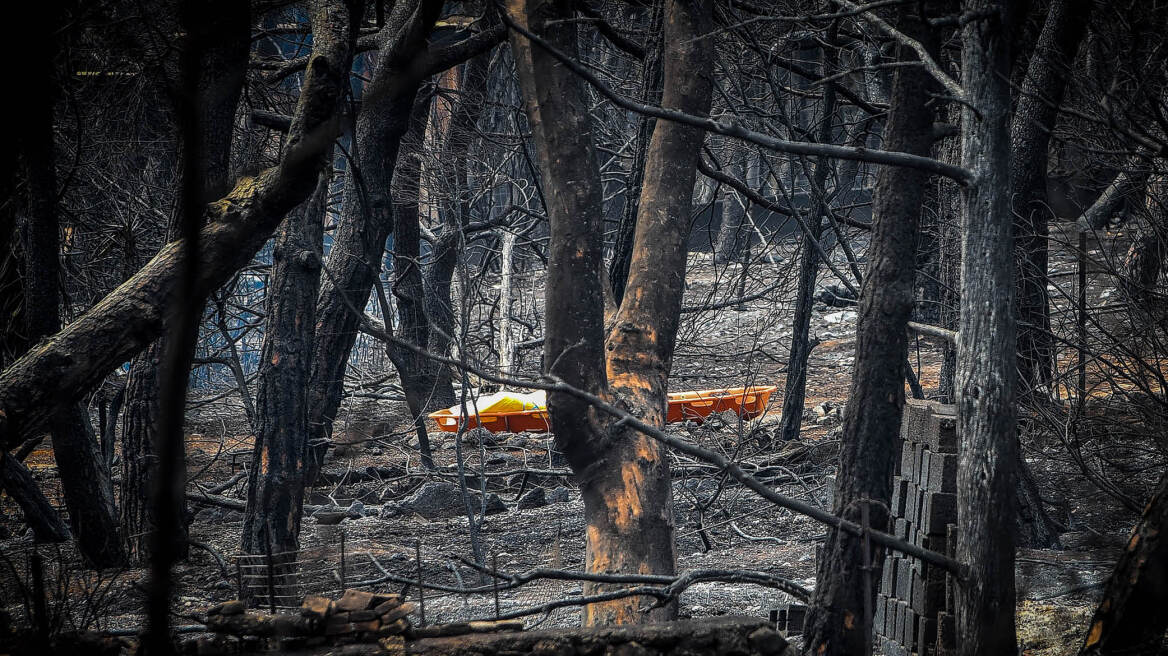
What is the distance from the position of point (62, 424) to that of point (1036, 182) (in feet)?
27.0

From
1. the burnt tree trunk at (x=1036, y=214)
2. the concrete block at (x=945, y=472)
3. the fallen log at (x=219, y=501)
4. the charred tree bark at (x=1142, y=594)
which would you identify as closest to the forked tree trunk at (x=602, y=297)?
the concrete block at (x=945, y=472)

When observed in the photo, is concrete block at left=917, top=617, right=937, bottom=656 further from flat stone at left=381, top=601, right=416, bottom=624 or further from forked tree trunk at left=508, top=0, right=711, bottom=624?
flat stone at left=381, top=601, right=416, bottom=624

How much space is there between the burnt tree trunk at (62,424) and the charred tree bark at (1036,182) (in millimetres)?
7007

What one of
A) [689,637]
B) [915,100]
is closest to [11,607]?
[689,637]

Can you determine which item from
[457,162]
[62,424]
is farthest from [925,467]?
[457,162]

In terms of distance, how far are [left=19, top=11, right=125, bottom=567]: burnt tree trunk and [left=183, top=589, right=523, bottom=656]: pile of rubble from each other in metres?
3.69

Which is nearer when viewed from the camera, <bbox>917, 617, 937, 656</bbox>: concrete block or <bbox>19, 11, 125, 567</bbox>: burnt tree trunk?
<bbox>917, 617, 937, 656</bbox>: concrete block

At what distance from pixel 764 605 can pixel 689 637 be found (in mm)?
3178

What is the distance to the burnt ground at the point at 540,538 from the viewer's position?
6148 millimetres

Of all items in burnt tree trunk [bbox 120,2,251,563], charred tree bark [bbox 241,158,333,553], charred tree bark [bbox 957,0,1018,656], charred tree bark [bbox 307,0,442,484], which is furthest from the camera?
charred tree bark [bbox 307,0,442,484]

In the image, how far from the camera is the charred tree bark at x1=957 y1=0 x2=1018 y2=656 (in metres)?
4.09

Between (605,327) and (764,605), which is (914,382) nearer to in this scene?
(764,605)

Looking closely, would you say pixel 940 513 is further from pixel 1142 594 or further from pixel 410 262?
pixel 410 262

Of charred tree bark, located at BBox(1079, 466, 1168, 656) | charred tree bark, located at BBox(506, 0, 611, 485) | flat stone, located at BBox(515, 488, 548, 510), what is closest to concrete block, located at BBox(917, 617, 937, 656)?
charred tree bark, located at BBox(1079, 466, 1168, 656)
